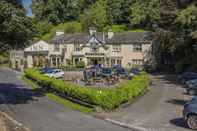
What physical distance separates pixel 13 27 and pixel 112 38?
171ft

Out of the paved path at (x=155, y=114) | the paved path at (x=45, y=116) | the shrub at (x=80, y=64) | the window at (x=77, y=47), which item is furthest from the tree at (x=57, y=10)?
the paved path at (x=155, y=114)

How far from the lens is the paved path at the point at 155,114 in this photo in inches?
938

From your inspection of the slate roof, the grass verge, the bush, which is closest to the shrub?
the bush

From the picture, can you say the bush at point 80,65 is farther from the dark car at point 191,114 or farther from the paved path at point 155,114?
the dark car at point 191,114

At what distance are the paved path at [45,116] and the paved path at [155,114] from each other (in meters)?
1.62

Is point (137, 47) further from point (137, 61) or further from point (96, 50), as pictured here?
point (96, 50)

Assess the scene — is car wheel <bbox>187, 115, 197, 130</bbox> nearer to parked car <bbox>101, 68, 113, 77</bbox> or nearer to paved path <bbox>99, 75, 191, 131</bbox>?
paved path <bbox>99, 75, 191, 131</bbox>

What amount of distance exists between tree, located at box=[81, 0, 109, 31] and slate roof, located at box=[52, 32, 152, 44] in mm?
18708

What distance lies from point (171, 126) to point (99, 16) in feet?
277

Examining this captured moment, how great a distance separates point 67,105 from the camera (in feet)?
110

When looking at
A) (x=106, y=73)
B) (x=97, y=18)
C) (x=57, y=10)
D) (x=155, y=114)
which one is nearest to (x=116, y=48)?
(x=106, y=73)

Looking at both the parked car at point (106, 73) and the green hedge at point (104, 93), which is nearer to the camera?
the green hedge at point (104, 93)

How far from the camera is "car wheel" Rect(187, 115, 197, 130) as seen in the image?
22.2 m

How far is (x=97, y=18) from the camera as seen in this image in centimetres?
10631
